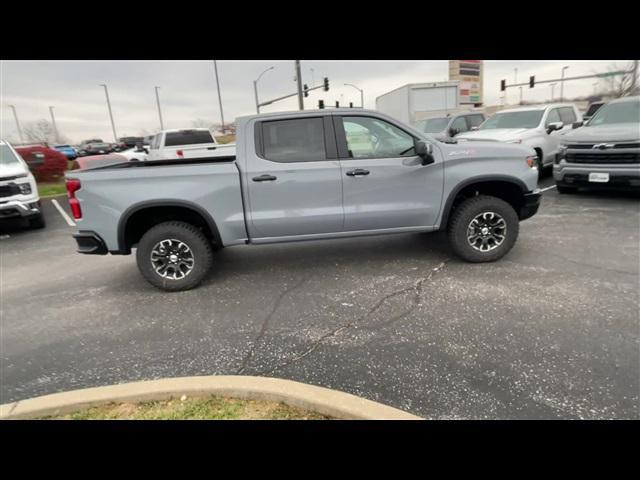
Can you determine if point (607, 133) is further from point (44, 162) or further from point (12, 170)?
point (44, 162)

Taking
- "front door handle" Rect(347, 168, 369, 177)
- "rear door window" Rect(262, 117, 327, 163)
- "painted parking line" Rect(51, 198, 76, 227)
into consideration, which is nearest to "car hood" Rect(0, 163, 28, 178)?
"painted parking line" Rect(51, 198, 76, 227)

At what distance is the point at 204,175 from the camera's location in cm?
417

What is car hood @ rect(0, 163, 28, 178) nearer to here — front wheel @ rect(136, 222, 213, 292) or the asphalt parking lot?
the asphalt parking lot

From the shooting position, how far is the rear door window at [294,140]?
14.3 ft

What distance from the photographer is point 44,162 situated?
12.9 metres

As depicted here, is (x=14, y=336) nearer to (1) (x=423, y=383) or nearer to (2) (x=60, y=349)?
(2) (x=60, y=349)

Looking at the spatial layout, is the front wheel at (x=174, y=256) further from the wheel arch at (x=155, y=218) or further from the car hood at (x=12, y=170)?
the car hood at (x=12, y=170)

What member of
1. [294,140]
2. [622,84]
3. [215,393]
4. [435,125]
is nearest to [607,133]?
[294,140]

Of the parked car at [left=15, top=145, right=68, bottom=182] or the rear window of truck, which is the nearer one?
the rear window of truck

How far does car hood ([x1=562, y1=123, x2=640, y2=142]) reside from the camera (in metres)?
6.78

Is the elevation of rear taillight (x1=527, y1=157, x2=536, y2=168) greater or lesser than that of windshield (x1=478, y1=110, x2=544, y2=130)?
lesser

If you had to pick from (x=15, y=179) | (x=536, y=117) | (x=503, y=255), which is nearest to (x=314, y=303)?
(x=503, y=255)

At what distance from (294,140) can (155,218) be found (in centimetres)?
177

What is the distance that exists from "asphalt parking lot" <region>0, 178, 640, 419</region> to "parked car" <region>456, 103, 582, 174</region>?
3.74 m
